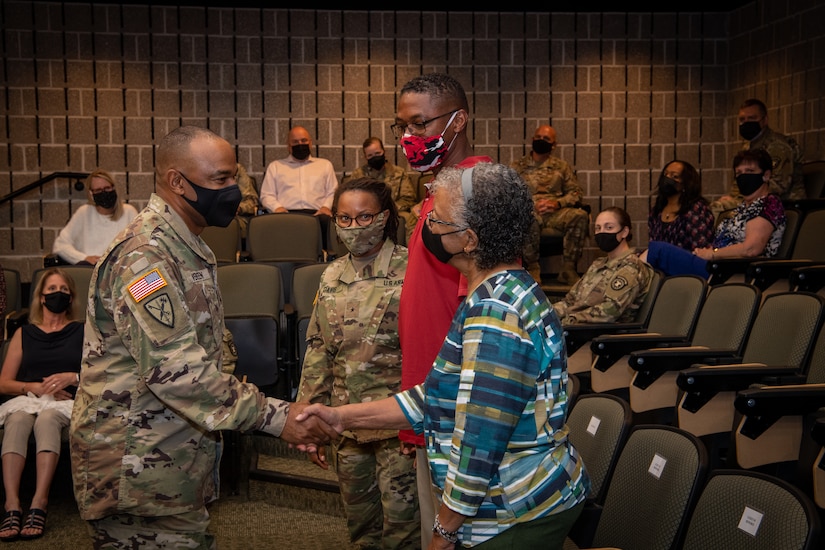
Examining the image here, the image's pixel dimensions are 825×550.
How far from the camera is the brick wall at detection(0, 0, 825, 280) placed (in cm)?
815

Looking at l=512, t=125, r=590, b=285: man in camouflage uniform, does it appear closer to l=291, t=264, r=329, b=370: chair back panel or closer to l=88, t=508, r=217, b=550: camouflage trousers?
l=291, t=264, r=329, b=370: chair back panel

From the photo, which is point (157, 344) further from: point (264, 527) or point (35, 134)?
point (35, 134)

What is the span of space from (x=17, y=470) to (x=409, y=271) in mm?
2657

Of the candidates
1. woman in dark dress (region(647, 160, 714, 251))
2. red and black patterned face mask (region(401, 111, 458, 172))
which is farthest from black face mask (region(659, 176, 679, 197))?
red and black patterned face mask (region(401, 111, 458, 172))

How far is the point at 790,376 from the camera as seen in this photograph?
3.02 metres

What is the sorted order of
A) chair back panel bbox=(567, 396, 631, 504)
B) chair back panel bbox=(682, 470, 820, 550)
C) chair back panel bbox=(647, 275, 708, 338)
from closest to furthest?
chair back panel bbox=(682, 470, 820, 550)
chair back panel bbox=(567, 396, 631, 504)
chair back panel bbox=(647, 275, 708, 338)

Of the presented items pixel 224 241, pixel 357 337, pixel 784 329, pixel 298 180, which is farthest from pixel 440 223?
pixel 298 180

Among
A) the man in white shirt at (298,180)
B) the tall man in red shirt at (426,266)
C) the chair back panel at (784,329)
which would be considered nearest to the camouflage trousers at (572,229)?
the man in white shirt at (298,180)

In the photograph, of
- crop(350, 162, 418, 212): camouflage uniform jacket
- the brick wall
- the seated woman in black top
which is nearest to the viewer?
the seated woman in black top

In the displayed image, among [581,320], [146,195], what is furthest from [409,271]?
[146,195]

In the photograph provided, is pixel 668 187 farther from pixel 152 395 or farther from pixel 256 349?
pixel 152 395

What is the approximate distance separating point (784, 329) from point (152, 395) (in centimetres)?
254

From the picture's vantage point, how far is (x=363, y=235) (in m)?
2.86

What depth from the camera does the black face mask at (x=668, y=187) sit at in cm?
546
